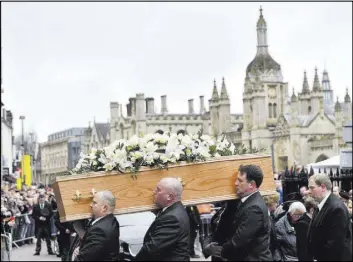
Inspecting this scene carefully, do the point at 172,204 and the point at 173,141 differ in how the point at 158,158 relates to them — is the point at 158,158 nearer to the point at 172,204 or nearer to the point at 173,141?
the point at 173,141

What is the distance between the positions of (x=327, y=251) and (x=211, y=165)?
181 cm

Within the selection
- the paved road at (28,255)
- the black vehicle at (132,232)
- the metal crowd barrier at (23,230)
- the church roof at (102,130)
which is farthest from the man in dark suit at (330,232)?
the church roof at (102,130)

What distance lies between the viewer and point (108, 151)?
32.8 feet

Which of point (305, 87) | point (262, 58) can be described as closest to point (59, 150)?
point (262, 58)

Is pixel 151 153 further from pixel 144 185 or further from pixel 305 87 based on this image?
pixel 305 87

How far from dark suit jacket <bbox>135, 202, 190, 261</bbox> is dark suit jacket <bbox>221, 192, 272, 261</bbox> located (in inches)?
22.8

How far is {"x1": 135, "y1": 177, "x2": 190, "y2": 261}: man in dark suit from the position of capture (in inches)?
336

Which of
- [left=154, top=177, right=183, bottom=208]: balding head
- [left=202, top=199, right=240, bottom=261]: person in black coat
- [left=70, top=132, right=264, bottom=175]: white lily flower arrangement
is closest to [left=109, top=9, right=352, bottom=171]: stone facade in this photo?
[left=70, top=132, right=264, bottom=175]: white lily flower arrangement

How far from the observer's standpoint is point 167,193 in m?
8.83

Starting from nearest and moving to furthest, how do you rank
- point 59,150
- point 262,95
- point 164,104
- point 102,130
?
point 262,95 → point 164,104 → point 102,130 → point 59,150

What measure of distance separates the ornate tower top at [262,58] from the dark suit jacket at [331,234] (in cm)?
8867

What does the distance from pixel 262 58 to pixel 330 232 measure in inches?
3560

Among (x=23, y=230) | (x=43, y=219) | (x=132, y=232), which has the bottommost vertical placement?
(x=23, y=230)

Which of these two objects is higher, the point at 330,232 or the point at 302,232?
the point at 330,232
